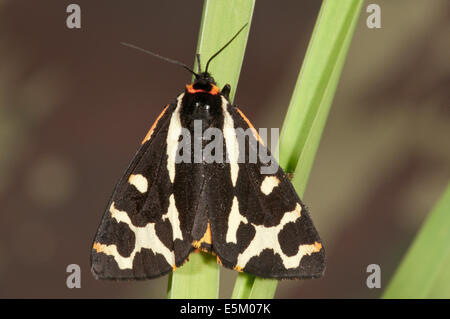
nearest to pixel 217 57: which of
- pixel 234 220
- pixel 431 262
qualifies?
pixel 234 220

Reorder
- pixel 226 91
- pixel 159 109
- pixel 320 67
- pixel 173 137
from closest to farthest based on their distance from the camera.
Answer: pixel 320 67
pixel 226 91
pixel 173 137
pixel 159 109

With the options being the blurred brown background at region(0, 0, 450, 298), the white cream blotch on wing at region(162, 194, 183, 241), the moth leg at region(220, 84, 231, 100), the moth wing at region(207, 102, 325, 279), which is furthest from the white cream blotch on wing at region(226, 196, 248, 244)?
the blurred brown background at region(0, 0, 450, 298)

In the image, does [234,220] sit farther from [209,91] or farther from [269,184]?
[209,91]

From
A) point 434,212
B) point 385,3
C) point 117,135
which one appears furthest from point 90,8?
point 434,212

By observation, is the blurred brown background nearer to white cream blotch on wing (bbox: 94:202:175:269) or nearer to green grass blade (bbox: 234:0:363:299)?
white cream blotch on wing (bbox: 94:202:175:269)

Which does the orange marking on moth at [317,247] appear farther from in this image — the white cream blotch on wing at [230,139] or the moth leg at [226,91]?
the moth leg at [226,91]

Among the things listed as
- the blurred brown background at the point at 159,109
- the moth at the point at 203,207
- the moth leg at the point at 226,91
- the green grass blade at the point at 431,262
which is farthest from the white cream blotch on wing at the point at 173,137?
the blurred brown background at the point at 159,109
